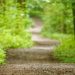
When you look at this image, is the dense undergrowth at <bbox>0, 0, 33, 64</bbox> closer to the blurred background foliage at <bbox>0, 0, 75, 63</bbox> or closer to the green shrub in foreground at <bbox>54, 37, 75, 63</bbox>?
the blurred background foliage at <bbox>0, 0, 75, 63</bbox>

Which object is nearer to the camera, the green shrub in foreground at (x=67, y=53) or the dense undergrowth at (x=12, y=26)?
the green shrub in foreground at (x=67, y=53)

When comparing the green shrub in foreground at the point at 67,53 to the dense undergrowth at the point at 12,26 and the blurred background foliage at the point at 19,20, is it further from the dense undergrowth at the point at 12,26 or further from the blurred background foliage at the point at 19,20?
the dense undergrowth at the point at 12,26

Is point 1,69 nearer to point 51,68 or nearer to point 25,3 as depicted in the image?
point 51,68

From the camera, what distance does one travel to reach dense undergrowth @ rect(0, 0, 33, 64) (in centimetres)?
2084

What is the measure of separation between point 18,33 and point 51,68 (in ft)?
45.5

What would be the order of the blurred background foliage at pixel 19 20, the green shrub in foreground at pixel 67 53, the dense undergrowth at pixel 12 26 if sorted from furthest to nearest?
the dense undergrowth at pixel 12 26 < the blurred background foliage at pixel 19 20 < the green shrub in foreground at pixel 67 53

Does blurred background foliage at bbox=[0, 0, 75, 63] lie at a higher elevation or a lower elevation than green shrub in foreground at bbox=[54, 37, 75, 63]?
higher

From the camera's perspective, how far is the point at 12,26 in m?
24.3

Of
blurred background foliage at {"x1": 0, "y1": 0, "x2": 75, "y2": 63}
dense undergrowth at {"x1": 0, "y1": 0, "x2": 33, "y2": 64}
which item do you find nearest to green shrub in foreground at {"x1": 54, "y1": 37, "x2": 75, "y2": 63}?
blurred background foliage at {"x1": 0, "y1": 0, "x2": 75, "y2": 63}

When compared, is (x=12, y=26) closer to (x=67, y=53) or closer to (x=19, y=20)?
(x=19, y=20)

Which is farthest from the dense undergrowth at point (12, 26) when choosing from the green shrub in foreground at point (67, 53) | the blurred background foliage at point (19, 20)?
the green shrub in foreground at point (67, 53)

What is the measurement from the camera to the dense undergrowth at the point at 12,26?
68.4ft

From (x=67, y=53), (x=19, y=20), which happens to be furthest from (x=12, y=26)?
(x=67, y=53)

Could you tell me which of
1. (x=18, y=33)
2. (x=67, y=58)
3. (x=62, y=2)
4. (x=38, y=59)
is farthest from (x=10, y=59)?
(x=18, y=33)
